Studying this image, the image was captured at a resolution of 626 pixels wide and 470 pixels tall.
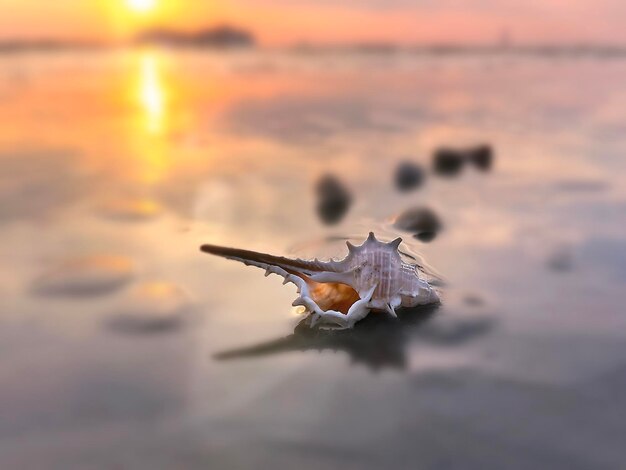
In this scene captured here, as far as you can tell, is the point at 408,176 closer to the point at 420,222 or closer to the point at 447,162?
the point at 447,162

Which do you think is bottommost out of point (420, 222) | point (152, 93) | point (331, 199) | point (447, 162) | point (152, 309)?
point (152, 309)

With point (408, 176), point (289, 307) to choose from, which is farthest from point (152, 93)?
point (289, 307)

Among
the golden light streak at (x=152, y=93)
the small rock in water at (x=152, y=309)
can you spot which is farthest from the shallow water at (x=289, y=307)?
the golden light streak at (x=152, y=93)

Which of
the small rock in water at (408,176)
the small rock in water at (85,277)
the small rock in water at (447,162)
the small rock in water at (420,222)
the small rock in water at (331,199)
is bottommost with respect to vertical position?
the small rock in water at (85,277)

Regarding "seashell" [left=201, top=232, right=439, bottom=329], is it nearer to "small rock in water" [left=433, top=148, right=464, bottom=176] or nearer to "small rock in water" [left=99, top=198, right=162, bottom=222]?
"small rock in water" [left=99, top=198, right=162, bottom=222]

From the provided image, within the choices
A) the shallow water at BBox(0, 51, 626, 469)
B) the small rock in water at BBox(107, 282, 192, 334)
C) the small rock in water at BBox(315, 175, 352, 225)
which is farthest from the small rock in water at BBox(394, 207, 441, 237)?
the small rock in water at BBox(107, 282, 192, 334)

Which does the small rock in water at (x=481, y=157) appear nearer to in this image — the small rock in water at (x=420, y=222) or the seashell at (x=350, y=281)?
the small rock in water at (x=420, y=222)

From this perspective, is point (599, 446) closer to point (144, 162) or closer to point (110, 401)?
point (110, 401)
